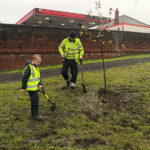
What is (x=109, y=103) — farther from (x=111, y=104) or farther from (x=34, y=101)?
(x=34, y=101)

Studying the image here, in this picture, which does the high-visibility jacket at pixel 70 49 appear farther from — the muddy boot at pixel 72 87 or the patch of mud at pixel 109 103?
the patch of mud at pixel 109 103

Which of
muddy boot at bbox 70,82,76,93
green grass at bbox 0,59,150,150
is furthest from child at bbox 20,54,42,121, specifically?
muddy boot at bbox 70,82,76,93

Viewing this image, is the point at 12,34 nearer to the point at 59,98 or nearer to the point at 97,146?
the point at 59,98

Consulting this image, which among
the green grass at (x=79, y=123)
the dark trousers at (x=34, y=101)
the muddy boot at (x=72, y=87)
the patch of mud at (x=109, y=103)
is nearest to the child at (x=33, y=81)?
the dark trousers at (x=34, y=101)

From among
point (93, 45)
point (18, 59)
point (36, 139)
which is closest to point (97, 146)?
point (36, 139)

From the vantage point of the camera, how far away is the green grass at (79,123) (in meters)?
3.01

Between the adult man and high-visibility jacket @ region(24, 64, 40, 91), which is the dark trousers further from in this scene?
the adult man

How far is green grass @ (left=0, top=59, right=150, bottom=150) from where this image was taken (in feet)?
9.89

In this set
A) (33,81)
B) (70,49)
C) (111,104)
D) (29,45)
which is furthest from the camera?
(29,45)

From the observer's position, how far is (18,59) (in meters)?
11.9

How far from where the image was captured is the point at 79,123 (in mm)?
3791

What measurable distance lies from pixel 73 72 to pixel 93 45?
30.2ft

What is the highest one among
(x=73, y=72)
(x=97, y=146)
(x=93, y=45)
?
(x=93, y=45)

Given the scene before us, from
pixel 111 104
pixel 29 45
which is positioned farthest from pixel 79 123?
pixel 29 45
